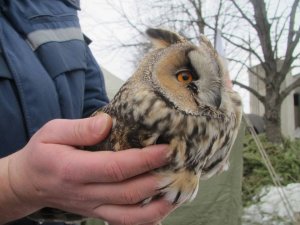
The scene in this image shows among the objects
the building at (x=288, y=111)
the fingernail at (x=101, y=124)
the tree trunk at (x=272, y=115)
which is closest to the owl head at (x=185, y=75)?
the fingernail at (x=101, y=124)

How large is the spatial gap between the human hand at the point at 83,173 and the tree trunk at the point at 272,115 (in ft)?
17.7

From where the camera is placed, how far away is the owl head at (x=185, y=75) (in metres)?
0.90

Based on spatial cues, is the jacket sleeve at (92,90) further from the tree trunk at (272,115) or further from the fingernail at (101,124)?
the tree trunk at (272,115)

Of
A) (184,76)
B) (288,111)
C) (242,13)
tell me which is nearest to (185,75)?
(184,76)

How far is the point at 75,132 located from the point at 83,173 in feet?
0.24

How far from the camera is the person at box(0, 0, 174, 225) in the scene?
74cm

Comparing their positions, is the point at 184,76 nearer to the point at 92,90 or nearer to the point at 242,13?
the point at 92,90

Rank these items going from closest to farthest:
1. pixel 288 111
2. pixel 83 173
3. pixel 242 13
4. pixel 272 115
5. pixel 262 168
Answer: pixel 83 173 → pixel 262 168 → pixel 272 115 → pixel 242 13 → pixel 288 111

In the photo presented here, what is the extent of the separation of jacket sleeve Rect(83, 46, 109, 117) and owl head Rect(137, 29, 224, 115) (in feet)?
0.98

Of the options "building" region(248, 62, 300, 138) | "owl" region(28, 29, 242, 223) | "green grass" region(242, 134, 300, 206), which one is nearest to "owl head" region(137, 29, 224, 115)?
"owl" region(28, 29, 242, 223)

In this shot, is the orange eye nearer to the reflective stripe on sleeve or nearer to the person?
the person

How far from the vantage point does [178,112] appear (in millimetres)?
861

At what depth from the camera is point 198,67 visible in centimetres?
94

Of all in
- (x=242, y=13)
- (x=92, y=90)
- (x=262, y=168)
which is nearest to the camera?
(x=92, y=90)
